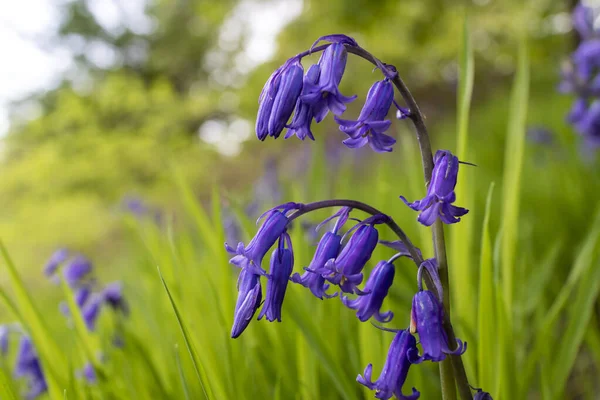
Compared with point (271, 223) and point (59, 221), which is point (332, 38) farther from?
point (59, 221)

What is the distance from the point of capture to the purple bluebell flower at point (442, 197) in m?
0.56

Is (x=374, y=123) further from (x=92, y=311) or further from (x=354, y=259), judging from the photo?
(x=92, y=311)

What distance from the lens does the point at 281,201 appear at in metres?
2.73

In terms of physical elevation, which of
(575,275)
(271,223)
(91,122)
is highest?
(91,122)

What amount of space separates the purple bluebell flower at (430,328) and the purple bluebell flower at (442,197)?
0.09 metres

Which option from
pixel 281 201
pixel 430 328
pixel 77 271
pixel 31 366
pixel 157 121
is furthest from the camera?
pixel 157 121

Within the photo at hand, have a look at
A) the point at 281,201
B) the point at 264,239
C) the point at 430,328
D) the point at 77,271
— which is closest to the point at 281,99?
the point at 264,239

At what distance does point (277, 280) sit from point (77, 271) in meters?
1.33

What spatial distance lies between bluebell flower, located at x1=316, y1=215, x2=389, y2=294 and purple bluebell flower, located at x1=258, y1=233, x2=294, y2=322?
49 millimetres

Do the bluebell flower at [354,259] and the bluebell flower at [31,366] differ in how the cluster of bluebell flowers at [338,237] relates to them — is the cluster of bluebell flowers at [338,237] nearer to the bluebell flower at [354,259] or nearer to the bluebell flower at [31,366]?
the bluebell flower at [354,259]

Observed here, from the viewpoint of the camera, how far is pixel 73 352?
1518 mm

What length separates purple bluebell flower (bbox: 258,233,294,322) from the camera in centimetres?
57

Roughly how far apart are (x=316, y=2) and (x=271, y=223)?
242 inches

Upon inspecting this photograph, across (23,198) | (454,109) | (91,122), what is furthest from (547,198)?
(454,109)
